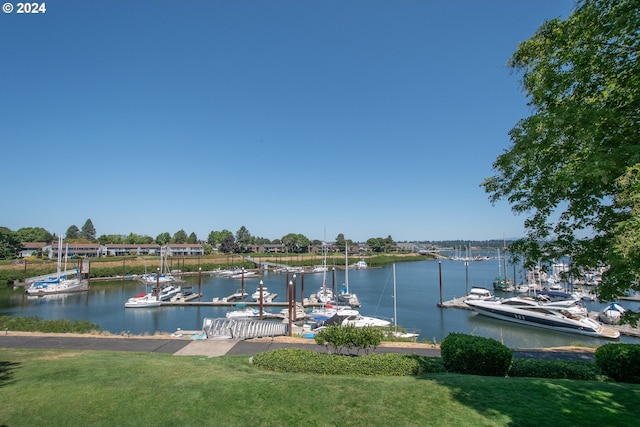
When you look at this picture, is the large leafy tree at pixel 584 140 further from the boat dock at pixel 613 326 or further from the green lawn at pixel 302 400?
the boat dock at pixel 613 326

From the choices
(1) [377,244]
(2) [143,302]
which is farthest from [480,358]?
(1) [377,244]

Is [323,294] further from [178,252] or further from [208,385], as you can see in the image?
[178,252]

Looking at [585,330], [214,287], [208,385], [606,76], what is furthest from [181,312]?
[606,76]

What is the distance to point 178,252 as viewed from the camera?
4980 inches

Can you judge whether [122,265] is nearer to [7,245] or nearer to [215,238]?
[7,245]

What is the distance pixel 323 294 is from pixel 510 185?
1713 inches

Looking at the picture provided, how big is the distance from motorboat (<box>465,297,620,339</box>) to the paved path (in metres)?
19.4

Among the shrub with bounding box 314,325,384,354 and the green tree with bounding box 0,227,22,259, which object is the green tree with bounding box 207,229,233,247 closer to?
the green tree with bounding box 0,227,22,259

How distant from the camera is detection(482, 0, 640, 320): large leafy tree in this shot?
216 inches

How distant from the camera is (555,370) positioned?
31.6ft

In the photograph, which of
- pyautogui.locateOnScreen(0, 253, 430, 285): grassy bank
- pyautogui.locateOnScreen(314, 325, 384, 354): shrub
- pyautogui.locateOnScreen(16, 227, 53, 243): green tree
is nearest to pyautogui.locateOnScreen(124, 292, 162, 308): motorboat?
pyautogui.locateOnScreen(0, 253, 430, 285): grassy bank

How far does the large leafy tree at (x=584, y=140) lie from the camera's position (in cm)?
550

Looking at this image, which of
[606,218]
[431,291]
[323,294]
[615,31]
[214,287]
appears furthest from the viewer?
[214,287]

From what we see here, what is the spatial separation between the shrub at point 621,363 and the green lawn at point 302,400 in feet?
5.31
